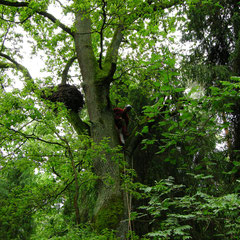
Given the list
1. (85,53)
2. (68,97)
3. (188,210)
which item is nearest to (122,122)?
(68,97)

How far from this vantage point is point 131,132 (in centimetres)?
488

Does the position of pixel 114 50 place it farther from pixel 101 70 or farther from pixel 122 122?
Result: pixel 122 122

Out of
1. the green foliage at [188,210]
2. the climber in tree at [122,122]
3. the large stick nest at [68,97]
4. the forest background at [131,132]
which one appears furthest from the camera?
the large stick nest at [68,97]

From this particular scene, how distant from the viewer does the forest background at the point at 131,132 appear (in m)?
2.37

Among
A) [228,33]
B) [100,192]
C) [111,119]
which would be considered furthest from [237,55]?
[100,192]

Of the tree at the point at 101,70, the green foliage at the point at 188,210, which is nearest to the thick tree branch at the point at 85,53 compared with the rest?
the tree at the point at 101,70

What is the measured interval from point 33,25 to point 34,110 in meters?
4.26

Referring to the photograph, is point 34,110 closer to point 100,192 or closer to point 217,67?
point 100,192

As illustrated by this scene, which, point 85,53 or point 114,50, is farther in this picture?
point 114,50

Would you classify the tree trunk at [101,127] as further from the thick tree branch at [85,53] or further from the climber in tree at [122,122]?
the climber in tree at [122,122]

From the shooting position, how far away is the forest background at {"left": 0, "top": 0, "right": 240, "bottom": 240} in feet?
7.77

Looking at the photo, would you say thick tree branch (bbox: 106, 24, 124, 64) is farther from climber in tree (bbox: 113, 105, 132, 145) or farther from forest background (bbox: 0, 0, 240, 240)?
climber in tree (bbox: 113, 105, 132, 145)

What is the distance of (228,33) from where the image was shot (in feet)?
16.3

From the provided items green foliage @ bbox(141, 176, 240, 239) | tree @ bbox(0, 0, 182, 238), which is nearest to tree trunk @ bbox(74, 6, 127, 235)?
tree @ bbox(0, 0, 182, 238)
